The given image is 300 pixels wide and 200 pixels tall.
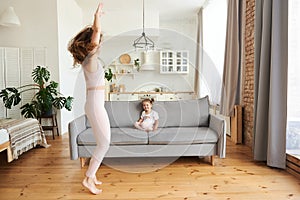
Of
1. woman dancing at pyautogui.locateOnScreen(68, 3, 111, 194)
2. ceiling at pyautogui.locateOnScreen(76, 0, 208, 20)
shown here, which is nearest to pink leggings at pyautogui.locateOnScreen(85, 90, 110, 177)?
woman dancing at pyautogui.locateOnScreen(68, 3, 111, 194)

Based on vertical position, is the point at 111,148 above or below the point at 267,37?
below

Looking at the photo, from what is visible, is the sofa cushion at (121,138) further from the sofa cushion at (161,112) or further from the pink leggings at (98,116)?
the pink leggings at (98,116)

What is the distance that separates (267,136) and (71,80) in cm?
401

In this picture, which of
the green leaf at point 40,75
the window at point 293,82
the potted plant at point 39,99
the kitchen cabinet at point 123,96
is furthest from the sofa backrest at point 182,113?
the kitchen cabinet at point 123,96

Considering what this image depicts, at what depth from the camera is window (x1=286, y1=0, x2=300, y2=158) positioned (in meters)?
2.47

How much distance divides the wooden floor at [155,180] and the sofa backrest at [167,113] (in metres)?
0.50

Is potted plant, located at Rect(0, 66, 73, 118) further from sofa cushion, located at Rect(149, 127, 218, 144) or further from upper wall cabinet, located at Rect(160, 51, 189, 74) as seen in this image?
upper wall cabinet, located at Rect(160, 51, 189, 74)

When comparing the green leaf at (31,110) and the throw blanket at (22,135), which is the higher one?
the green leaf at (31,110)

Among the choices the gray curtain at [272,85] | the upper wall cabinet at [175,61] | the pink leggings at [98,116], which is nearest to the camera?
the pink leggings at [98,116]

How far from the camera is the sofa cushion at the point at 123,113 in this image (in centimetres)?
313

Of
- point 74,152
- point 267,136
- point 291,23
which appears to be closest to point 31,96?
point 74,152

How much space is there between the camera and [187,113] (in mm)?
3174

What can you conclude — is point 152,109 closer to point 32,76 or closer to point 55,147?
point 55,147

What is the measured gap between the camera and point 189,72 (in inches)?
262
